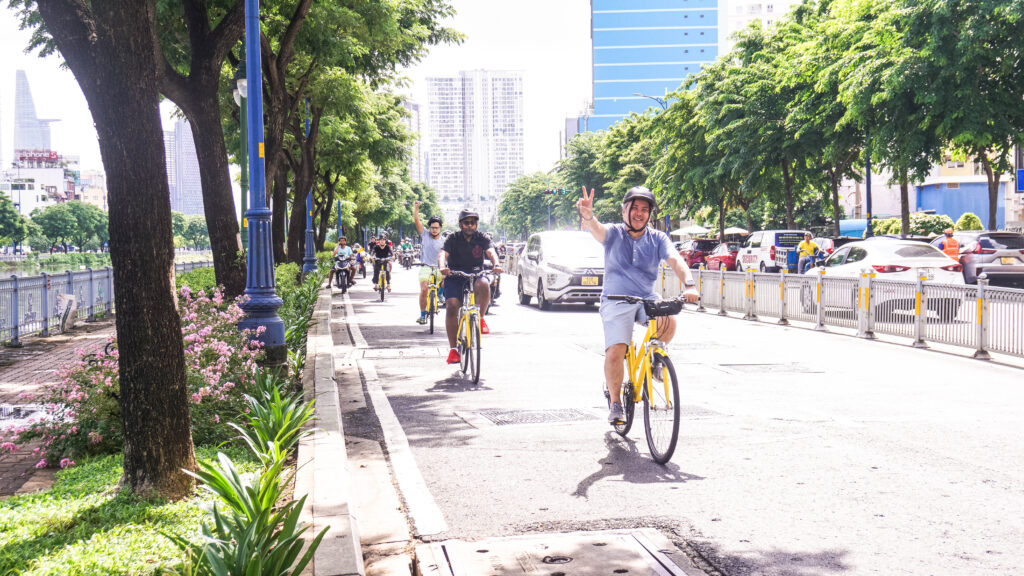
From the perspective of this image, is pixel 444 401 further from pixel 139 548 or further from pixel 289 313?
pixel 139 548

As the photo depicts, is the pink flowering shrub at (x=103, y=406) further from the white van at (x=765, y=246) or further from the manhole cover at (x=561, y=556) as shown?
the white van at (x=765, y=246)

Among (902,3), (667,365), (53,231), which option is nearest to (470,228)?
(667,365)

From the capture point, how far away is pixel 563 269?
66.5 feet

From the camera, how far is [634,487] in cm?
555

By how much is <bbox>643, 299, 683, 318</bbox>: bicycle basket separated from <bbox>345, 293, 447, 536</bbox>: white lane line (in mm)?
1853

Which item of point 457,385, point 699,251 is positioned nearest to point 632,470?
point 457,385

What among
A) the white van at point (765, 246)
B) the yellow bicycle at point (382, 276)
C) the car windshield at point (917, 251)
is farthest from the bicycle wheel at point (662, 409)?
the white van at point (765, 246)

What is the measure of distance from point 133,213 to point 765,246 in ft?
101

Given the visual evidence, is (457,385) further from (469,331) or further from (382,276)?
(382,276)

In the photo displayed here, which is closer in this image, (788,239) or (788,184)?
(788,239)

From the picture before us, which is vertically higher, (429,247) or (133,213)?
(133,213)

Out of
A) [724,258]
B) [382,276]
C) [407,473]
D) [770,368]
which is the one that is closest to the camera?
[407,473]

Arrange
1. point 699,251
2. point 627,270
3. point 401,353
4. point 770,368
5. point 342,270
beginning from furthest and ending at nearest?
point 699,251 → point 342,270 → point 401,353 → point 770,368 → point 627,270

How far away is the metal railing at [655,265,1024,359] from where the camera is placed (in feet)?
39.4
